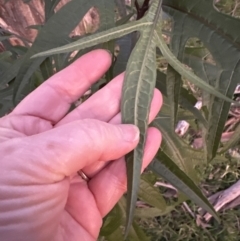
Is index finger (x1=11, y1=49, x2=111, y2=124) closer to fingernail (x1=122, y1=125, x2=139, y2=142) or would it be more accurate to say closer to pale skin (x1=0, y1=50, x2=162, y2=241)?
pale skin (x1=0, y1=50, x2=162, y2=241)

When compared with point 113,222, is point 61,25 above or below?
above

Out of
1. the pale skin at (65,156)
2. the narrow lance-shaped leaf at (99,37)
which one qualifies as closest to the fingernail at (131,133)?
the pale skin at (65,156)

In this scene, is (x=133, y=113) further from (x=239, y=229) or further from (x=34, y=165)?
(x=239, y=229)

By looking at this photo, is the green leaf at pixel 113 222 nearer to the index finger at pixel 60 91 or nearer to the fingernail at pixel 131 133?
the index finger at pixel 60 91

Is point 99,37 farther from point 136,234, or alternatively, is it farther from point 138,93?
point 136,234

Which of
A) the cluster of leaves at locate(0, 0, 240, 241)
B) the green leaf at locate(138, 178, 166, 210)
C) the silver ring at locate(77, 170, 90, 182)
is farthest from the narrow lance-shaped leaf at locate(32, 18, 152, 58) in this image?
the green leaf at locate(138, 178, 166, 210)

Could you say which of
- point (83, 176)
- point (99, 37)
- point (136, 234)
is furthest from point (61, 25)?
point (136, 234)

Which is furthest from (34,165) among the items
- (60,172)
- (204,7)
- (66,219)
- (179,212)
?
(179,212)
